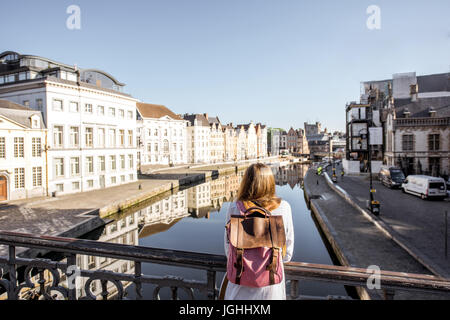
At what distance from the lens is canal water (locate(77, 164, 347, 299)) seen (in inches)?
536

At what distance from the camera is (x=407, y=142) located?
3788 centimetres

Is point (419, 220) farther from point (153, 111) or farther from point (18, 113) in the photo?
point (153, 111)

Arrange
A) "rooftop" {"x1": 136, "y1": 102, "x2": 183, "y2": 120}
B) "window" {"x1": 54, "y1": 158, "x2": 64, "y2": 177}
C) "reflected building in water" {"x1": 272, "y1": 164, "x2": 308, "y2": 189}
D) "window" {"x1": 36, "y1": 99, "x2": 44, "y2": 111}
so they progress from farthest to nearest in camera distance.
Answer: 1. "rooftop" {"x1": 136, "y1": 102, "x2": 183, "y2": 120}
2. "reflected building in water" {"x1": 272, "y1": 164, "x2": 308, "y2": 189}
3. "window" {"x1": 54, "y1": 158, "x2": 64, "y2": 177}
4. "window" {"x1": 36, "y1": 99, "x2": 44, "y2": 111}

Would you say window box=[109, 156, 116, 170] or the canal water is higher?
window box=[109, 156, 116, 170]

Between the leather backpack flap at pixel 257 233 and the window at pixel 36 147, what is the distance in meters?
31.2

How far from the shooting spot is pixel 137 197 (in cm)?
2908

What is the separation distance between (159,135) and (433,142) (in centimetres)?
5905

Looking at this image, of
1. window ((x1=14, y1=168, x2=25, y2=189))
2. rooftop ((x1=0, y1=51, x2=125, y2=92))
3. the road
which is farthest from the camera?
rooftop ((x1=0, y1=51, x2=125, y2=92))

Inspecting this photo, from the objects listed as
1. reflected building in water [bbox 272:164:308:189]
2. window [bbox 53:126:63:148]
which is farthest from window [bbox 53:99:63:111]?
reflected building in water [bbox 272:164:308:189]

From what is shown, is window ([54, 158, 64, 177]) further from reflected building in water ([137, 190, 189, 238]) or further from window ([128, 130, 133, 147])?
window ([128, 130, 133, 147])

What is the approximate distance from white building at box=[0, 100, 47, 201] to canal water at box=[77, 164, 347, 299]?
32.7ft

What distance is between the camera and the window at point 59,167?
29452 mm
